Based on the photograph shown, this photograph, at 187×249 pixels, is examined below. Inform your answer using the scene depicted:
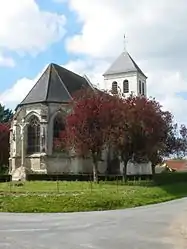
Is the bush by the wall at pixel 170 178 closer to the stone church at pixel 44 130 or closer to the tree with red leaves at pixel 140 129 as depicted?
the stone church at pixel 44 130

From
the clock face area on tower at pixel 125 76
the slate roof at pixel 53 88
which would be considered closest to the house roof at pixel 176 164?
the clock face area on tower at pixel 125 76

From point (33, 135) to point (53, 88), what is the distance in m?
5.93

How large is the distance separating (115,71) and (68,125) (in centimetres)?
3886

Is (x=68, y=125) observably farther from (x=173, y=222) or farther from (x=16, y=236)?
(x=16, y=236)

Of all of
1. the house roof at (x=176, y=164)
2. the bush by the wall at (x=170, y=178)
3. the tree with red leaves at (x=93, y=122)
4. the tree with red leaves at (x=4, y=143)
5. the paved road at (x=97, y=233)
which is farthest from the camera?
the house roof at (x=176, y=164)

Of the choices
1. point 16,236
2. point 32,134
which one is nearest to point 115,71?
point 32,134

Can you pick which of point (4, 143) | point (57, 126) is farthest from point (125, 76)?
point (57, 126)

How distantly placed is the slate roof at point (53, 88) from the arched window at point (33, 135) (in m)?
2.20

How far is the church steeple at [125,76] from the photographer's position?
75.1m

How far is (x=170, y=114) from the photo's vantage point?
49156 millimetres

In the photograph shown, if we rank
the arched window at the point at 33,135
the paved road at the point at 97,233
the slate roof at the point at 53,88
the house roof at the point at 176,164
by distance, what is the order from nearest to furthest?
the paved road at the point at 97,233 → the arched window at the point at 33,135 → the slate roof at the point at 53,88 → the house roof at the point at 176,164

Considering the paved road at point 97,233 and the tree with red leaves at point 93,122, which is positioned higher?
the tree with red leaves at point 93,122

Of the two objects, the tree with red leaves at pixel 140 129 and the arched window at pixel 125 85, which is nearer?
the tree with red leaves at pixel 140 129

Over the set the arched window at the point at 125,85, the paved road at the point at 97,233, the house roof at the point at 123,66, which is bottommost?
the paved road at the point at 97,233
